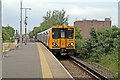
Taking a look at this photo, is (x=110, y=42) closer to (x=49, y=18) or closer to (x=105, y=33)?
(x=105, y=33)

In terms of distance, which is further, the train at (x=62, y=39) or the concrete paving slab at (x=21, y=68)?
the train at (x=62, y=39)

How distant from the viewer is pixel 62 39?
2970cm

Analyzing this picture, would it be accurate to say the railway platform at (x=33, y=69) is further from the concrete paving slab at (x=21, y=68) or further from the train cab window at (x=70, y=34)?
the train cab window at (x=70, y=34)

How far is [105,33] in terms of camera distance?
104 ft

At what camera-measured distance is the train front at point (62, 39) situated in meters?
29.7

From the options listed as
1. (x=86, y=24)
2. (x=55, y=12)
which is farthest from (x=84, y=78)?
(x=55, y=12)

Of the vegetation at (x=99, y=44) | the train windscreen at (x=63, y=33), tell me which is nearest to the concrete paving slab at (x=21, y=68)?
the train windscreen at (x=63, y=33)

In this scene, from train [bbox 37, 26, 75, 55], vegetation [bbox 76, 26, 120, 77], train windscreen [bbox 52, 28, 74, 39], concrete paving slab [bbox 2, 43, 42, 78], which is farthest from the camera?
train windscreen [bbox 52, 28, 74, 39]

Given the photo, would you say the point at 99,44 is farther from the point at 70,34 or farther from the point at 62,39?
the point at 62,39

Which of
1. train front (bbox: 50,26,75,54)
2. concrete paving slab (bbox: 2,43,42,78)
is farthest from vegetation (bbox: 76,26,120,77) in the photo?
concrete paving slab (bbox: 2,43,42,78)

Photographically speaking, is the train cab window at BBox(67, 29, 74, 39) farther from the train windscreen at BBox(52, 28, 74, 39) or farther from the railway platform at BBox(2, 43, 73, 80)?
the railway platform at BBox(2, 43, 73, 80)

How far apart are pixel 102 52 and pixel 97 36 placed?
2.55 meters

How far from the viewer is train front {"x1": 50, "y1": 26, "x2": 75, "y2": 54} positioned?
97.5ft

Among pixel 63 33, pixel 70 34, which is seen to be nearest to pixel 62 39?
pixel 63 33
